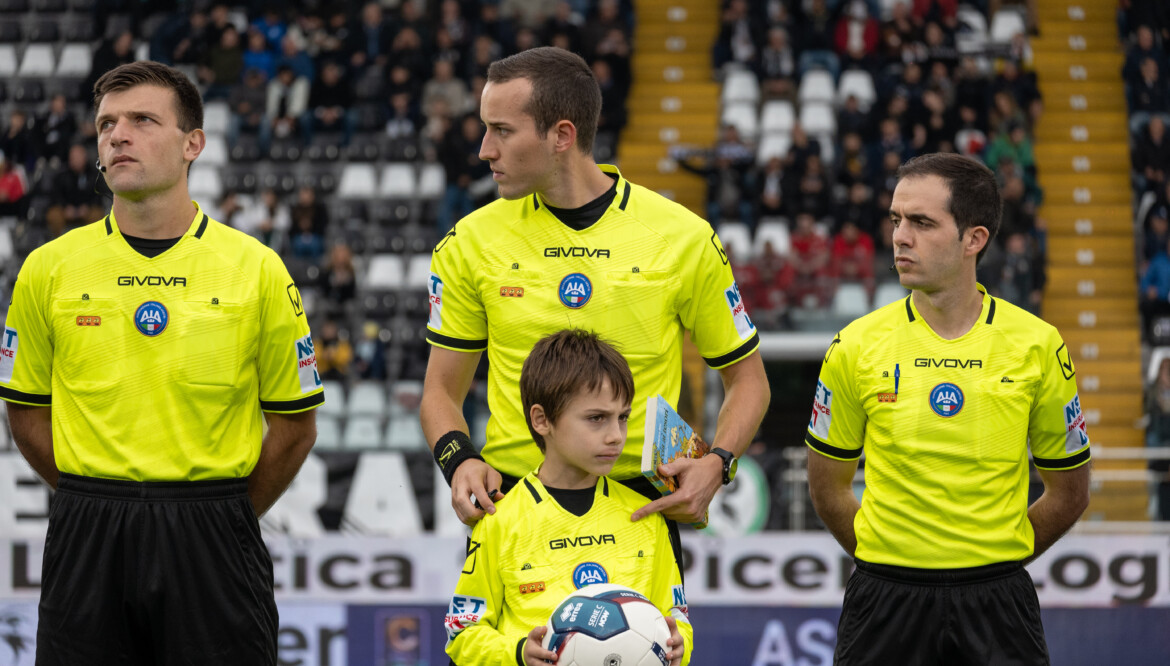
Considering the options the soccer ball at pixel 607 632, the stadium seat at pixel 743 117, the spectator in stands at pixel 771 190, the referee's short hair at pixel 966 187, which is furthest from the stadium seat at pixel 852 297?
the soccer ball at pixel 607 632

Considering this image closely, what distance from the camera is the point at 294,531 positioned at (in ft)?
33.7

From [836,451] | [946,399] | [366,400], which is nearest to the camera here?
[946,399]

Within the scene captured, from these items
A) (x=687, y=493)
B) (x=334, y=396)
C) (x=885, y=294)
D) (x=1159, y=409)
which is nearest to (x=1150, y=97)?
(x=1159, y=409)

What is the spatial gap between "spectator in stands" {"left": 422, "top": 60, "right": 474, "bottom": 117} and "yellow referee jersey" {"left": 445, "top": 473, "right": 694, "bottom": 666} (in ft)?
42.6

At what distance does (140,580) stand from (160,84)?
4.92 feet

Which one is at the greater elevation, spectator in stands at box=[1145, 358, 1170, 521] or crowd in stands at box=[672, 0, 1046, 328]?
crowd in stands at box=[672, 0, 1046, 328]

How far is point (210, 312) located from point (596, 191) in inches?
48.7

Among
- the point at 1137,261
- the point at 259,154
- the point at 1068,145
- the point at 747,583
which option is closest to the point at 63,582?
the point at 747,583

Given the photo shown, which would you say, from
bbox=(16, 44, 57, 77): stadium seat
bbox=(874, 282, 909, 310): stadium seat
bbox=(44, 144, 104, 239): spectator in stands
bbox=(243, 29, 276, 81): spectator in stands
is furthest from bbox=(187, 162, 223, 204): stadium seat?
bbox=(874, 282, 909, 310): stadium seat

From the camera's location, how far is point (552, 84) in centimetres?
409

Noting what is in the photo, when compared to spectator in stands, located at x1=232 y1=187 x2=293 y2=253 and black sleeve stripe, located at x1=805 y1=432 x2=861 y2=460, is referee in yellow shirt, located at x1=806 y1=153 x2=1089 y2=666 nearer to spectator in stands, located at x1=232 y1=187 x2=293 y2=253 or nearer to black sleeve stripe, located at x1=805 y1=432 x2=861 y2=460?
black sleeve stripe, located at x1=805 y1=432 x2=861 y2=460

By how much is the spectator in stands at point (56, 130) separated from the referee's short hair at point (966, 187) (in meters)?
13.6

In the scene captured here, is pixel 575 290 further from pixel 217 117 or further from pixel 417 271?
pixel 217 117

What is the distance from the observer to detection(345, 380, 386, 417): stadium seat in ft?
37.4
